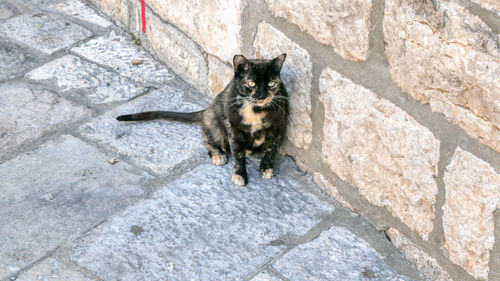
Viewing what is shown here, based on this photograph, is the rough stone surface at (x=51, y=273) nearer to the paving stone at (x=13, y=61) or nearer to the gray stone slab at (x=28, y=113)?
the gray stone slab at (x=28, y=113)

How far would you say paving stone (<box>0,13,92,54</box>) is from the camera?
5020 mm

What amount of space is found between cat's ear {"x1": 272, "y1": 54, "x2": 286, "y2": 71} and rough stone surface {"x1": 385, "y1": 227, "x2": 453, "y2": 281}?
3.24 ft

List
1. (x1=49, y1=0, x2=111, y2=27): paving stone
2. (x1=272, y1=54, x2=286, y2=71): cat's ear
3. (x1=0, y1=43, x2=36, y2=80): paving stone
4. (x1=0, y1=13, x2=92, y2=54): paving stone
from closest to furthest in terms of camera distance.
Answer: (x1=272, y1=54, x2=286, y2=71): cat's ear < (x1=0, y1=43, x2=36, y2=80): paving stone < (x1=0, y1=13, x2=92, y2=54): paving stone < (x1=49, y1=0, x2=111, y2=27): paving stone

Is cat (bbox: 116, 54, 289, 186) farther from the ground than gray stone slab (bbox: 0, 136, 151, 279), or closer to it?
farther from the ground

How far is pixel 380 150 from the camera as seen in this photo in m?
3.20

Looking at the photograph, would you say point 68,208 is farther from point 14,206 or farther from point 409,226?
point 409,226

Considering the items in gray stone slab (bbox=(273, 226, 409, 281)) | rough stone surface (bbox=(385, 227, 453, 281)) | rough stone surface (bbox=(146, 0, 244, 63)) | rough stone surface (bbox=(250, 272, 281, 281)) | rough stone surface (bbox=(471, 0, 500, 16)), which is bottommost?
rough stone surface (bbox=(250, 272, 281, 281))

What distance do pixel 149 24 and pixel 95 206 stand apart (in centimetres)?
181

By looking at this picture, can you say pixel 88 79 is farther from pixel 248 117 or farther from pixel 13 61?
pixel 248 117

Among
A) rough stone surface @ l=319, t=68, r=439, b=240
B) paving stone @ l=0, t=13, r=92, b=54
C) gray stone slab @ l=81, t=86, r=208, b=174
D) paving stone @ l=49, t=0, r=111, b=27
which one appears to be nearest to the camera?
rough stone surface @ l=319, t=68, r=439, b=240

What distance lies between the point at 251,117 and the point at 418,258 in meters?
1.14

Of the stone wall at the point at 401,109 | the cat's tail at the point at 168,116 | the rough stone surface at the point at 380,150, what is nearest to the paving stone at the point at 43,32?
the cat's tail at the point at 168,116

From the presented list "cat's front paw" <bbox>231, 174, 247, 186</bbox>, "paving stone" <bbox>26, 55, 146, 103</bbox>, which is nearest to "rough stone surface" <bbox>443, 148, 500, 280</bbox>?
"cat's front paw" <bbox>231, 174, 247, 186</bbox>

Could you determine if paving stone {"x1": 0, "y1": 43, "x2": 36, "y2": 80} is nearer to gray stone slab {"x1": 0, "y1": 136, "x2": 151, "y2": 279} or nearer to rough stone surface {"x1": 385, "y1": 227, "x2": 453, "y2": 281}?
gray stone slab {"x1": 0, "y1": 136, "x2": 151, "y2": 279}
